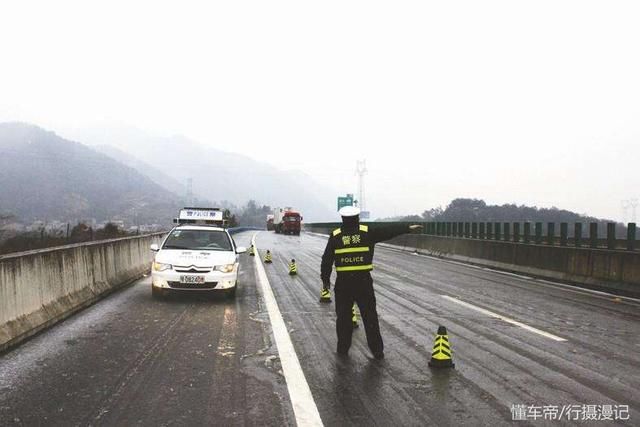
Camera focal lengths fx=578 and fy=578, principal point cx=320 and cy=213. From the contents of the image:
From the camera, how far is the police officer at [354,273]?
690 centimetres

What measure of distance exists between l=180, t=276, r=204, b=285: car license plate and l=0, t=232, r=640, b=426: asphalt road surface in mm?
424

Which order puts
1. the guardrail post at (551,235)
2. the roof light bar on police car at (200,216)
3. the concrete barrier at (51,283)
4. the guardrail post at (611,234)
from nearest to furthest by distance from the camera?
the concrete barrier at (51,283)
the guardrail post at (611,234)
the guardrail post at (551,235)
the roof light bar on police car at (200,216)

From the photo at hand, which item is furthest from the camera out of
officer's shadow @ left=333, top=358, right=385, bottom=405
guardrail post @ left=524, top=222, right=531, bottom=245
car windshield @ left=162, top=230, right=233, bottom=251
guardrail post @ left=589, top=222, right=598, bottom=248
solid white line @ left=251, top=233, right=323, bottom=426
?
guardrail post @ left=524, top=222, right=531, bottom=245

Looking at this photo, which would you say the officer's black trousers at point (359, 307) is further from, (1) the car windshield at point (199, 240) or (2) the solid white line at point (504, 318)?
(1) the car windshield at point (199, 240)

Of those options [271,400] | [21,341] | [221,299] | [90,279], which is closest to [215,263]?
[221,299]

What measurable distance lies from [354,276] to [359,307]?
39 cm

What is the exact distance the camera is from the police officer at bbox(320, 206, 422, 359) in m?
6.90

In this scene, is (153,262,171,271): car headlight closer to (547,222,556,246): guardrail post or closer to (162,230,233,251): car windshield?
(162,230,233,251): car windshield

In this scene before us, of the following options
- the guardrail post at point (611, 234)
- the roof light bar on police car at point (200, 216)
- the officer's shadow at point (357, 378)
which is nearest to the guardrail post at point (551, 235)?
the guardrail post at point (611, 234)

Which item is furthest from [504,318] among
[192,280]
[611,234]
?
[611,234]

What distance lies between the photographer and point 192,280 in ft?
37.4

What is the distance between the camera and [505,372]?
626cm

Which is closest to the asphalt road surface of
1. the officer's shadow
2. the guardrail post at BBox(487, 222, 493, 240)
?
the officer's shadow

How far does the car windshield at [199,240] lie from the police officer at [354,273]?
625cm
